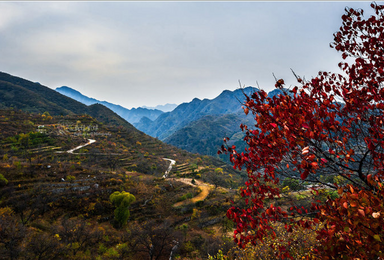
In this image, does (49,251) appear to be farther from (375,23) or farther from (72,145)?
(72,145)

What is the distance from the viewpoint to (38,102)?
131250 mm

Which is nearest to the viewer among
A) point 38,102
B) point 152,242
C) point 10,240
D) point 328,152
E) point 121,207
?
point 328,152

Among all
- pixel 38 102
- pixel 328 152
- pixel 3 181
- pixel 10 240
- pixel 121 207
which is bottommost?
pixel 121 207

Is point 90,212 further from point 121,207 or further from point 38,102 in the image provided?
point 38,102

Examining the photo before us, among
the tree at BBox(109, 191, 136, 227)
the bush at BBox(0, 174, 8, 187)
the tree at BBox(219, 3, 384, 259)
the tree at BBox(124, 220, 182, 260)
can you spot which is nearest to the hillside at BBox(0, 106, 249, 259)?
the bush at BBox(0, 174, 8, 187)

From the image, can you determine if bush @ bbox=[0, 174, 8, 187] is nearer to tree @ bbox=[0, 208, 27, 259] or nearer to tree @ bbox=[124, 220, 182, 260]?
tree @ bbox=[0, 208, 27, 259]

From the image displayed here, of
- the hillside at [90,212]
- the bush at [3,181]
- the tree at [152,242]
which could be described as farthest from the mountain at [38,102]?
the tree at [152,242]

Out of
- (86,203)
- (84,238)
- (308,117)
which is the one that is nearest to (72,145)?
(86,203)

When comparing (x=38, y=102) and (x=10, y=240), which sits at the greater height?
(x=38, y=102)

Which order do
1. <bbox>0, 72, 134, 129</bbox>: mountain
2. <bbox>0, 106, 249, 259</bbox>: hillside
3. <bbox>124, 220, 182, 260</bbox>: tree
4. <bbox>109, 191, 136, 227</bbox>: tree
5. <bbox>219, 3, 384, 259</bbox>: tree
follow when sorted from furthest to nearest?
<bbox>0, 72, 134, 129</bbox>: mountain
<bbox>109, 191, 136, 227</bbox>: tree
<bbox>124, 220, 182, 260</bbox>: tree
<bbox>0, 106, 249, 259</bbox>: hillside
<bbox>219, 3, 384, 259</bbox>: tree

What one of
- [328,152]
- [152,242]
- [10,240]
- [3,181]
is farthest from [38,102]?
[328,152]

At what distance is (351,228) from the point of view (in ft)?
8.54

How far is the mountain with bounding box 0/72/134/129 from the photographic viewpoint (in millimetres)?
123375

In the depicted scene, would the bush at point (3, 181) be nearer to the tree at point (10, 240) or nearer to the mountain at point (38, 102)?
the tree at point (10, 240)
